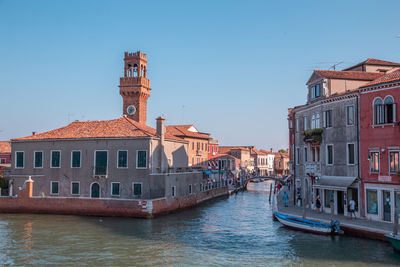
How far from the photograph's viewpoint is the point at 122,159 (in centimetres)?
3306

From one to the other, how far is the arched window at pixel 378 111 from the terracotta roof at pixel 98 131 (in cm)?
1668

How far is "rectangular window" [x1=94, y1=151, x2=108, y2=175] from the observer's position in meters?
33.2

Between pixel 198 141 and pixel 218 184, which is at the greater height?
pixel 198 141

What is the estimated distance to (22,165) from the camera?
118ft

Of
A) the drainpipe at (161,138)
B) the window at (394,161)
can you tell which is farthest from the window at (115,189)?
the window at (394,161)

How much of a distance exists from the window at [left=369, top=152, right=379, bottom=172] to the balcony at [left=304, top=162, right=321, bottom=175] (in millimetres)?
4582

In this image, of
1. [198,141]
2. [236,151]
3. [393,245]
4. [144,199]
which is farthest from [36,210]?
[236,151]

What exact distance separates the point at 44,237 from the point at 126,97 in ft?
95.0

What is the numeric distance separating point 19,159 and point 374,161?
28280 mm

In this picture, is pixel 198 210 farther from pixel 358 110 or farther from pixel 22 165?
pixel 358 110

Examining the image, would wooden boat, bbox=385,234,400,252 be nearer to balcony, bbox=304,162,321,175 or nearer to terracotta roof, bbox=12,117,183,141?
balcony, bbox=304,162,321,175

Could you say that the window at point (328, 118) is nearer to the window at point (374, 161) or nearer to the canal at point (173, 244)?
the window at point (374, 161)

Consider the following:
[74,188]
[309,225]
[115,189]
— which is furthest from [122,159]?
[309,225]

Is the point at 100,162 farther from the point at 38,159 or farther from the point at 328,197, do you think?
the point at 328,197
